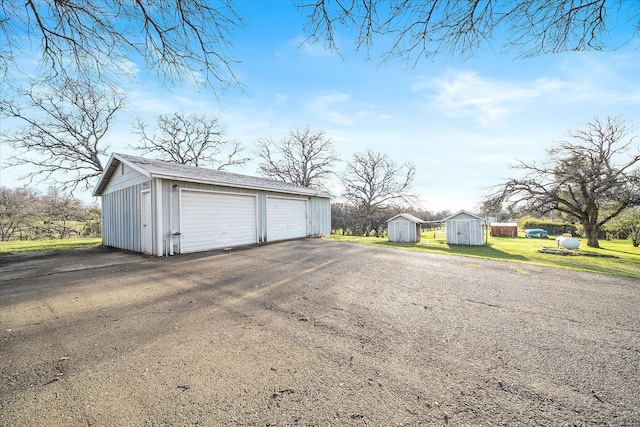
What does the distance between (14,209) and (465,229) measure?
105ft

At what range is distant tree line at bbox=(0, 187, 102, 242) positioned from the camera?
16.1 metres

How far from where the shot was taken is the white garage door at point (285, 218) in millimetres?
10781

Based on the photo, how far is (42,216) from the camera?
17.0 metres

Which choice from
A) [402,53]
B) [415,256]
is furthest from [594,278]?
[402,53]

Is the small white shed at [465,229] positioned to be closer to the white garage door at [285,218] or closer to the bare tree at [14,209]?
the white garage door at [285,218]

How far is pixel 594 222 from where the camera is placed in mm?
15703

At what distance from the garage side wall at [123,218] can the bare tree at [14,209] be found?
11599 millimetres

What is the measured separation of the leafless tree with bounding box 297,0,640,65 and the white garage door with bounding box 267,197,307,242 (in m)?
8.51

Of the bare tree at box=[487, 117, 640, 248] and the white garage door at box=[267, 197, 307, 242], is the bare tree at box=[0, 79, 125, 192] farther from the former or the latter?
the bare tree at box=[487, 117, 640, 248]

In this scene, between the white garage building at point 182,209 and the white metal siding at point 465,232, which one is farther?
the white metal siding at point 465,232

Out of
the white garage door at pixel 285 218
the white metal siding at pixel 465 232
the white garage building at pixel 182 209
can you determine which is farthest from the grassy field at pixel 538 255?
the white metal siding at pixel 465 232

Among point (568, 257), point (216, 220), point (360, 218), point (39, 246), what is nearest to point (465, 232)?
point (568, 257)

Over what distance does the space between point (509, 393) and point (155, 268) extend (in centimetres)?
660

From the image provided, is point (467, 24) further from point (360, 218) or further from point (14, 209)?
point (360, 218)
